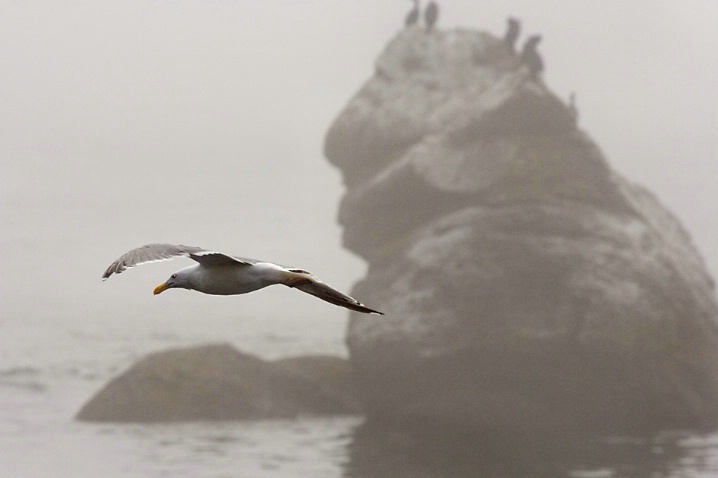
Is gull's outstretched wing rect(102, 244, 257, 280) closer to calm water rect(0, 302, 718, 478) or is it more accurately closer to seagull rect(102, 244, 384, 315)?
seagull rect(102, 244, 384, 315)

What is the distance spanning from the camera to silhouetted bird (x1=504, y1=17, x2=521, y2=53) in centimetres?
4778

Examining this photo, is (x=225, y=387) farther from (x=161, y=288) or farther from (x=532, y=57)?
(x=161, y=288)

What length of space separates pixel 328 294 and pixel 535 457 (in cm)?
5590

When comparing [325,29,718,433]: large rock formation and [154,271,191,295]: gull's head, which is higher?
[325,29,718,433]: large rock formation

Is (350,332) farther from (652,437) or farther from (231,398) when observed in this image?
(652,437)

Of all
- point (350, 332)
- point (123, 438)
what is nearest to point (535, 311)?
point (350, 332)

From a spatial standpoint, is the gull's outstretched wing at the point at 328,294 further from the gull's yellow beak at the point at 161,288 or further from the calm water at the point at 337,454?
the calm water at the point at 337,454

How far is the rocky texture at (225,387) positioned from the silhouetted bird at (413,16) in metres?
17.6

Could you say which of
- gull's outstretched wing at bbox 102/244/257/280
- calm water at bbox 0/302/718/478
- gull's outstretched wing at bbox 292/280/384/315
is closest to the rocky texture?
calm water at bbox 0/302/718/478

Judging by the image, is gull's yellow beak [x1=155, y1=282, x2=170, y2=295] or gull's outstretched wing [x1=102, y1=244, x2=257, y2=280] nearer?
gull's outstretched wing [x1=102, y1=244, x2=257, y2=280]

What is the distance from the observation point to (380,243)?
56.4m

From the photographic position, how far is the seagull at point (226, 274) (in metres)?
11.8

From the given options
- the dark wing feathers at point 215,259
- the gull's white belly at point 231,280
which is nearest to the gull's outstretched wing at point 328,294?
the gull's white belly at point 231,280

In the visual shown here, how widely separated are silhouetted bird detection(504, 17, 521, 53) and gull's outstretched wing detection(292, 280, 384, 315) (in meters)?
37.0
